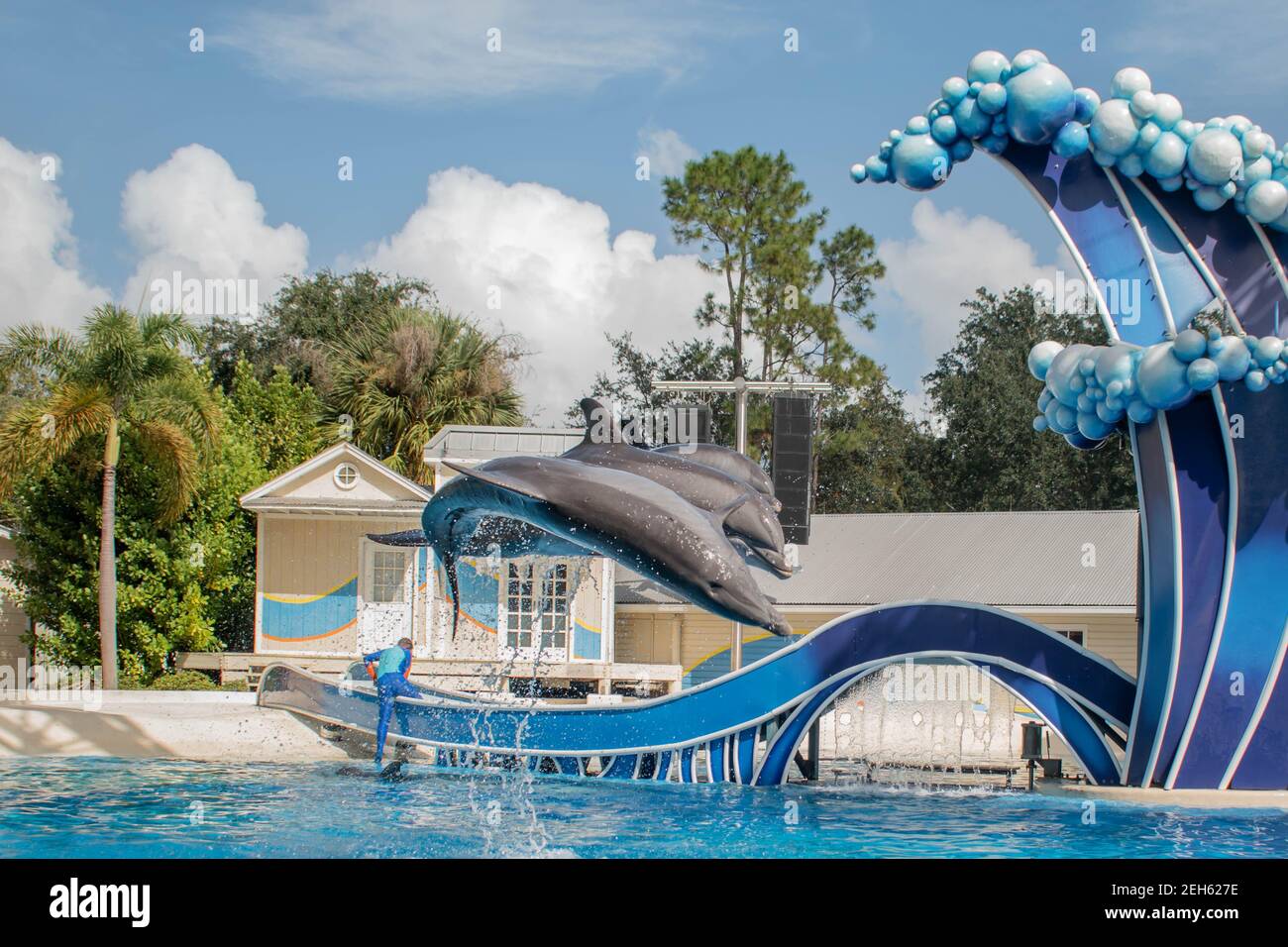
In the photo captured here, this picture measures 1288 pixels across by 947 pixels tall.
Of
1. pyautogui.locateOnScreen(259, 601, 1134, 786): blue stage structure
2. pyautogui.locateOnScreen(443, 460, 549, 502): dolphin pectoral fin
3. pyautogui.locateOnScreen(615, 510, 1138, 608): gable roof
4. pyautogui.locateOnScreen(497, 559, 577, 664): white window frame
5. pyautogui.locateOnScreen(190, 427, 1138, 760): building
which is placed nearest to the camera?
pyautogui.locateOnScreen(443, 460, 549, 502): dolphin pectoral fin

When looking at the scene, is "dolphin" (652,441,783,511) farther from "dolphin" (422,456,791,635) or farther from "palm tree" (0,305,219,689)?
"palm tree" (0,305,219,689)

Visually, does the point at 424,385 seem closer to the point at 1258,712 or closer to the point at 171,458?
the point at 171,458

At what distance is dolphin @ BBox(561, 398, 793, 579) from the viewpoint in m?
10.5

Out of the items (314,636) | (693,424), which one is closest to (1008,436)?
(693,424)

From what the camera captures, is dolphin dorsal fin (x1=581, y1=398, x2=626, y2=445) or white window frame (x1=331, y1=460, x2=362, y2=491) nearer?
dolphin dorsal fin (x1=581, y1=398, x2=626, y2=445)

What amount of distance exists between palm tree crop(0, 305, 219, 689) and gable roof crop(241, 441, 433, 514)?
1393mm

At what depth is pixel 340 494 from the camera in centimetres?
2275

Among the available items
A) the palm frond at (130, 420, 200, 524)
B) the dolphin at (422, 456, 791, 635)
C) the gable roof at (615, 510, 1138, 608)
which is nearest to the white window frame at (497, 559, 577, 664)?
the gable roof at (615, 510, 1138, 608)

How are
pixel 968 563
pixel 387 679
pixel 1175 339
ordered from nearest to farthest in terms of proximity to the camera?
pixel 1175 339
pixel 387 679
pixel 968 563

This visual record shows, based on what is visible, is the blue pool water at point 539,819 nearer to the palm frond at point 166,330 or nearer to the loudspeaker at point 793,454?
the loudspeaker at point 793,454

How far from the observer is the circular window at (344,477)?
22781 millimetres

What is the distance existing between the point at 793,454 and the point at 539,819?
9.25 metres

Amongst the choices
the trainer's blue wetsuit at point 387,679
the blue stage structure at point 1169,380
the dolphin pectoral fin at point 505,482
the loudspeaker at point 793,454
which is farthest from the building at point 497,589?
the dolphin pectoral fin at point 505,482
